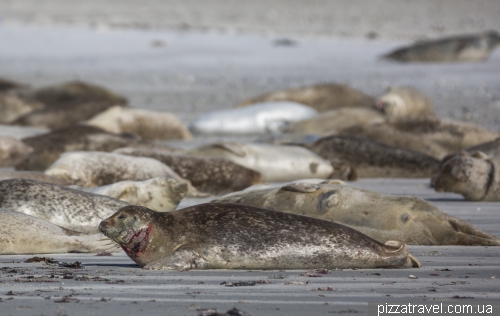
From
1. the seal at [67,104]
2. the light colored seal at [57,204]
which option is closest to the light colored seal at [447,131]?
the seal at [67,104]

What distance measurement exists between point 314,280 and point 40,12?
2532 cm

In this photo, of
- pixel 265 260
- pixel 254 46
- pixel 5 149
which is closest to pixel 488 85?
pixel 254 46

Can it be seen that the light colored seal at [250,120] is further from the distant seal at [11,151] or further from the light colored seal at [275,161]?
the light colored seal at [275,161]

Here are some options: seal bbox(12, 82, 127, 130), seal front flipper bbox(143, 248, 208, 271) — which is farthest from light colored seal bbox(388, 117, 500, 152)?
seal front flipper bbox(143, 248, 208, 271)

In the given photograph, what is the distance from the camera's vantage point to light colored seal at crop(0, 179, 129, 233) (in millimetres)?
5523

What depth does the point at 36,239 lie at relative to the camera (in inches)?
195

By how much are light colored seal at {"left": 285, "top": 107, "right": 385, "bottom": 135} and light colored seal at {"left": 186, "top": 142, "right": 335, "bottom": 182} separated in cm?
294

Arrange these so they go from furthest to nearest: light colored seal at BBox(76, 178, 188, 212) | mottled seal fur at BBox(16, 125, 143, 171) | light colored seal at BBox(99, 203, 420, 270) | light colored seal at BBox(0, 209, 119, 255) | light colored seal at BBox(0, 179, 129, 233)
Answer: mottled seal fur at BBox(16, 125, 143, 171), light colored seal at BBox(76, 178, 188, 212), light colored seal at BBox(0, 179, 129, 233), light colored seal at BBox(0, 209, 119, 255), light colored seal at BBox(99, 203, 420, 270)

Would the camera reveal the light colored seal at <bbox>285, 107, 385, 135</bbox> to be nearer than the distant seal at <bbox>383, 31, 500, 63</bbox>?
Yes

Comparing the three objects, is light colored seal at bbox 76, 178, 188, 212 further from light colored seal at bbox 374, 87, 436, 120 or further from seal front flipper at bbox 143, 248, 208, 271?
light colored seal at bbox 374, 87, 436, 120

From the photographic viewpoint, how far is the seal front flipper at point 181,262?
165 inches

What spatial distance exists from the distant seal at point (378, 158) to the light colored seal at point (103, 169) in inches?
83.9

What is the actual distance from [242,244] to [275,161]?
14.0 ft

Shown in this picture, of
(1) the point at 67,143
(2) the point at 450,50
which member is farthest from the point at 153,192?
(2) the point at 450,50
